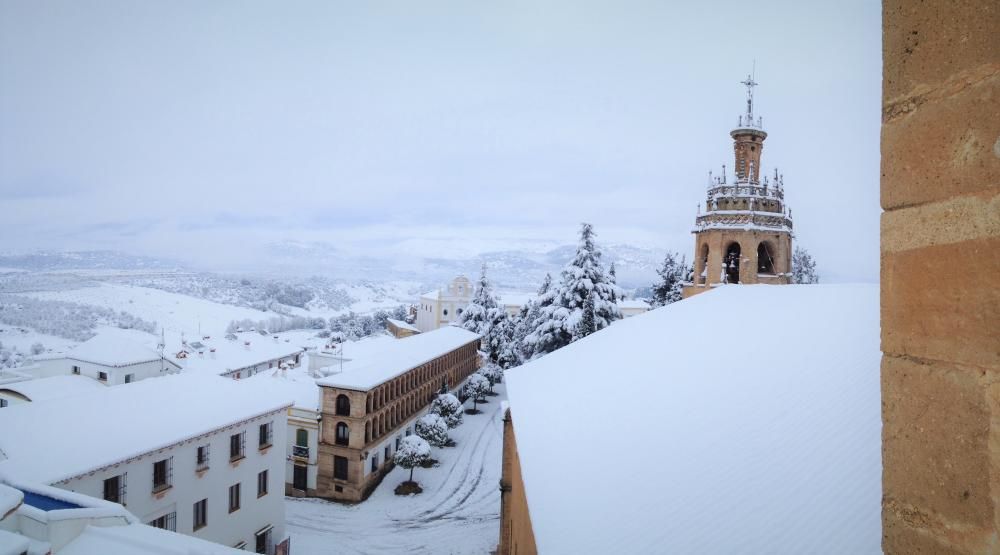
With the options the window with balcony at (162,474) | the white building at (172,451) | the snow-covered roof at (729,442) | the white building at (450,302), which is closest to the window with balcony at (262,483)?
the white building at (172,451)

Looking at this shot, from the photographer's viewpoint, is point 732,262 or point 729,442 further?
point 732,262

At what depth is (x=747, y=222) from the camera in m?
22.0

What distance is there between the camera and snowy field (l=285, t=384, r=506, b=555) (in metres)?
20.5

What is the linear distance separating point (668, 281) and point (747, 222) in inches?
898

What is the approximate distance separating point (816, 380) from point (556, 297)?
23.2m

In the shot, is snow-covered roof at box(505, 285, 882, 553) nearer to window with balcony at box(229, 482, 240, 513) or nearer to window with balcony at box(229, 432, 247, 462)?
window with balcony at box(229, 432, 247, 462)

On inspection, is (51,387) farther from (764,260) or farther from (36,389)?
(764,260)

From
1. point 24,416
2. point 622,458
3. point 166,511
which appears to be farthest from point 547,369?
point 24,416

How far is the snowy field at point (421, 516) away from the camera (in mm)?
20547

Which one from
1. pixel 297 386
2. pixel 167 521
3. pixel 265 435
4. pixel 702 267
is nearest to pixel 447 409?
pixel 297 386

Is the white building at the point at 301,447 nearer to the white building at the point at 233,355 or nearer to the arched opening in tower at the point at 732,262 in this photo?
the white building at the point at 233,355

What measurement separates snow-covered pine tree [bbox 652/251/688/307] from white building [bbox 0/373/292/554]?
30970 millimetres

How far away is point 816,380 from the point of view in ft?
25.8

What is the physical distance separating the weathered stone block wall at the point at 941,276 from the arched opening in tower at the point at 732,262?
73.0ft
